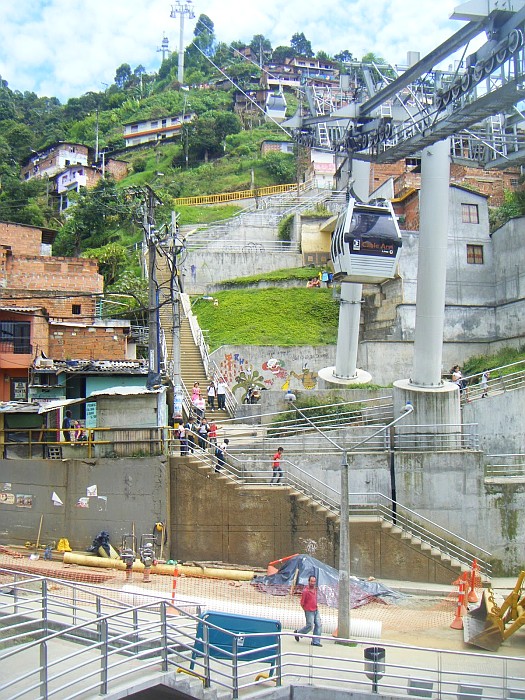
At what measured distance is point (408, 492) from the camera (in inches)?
918

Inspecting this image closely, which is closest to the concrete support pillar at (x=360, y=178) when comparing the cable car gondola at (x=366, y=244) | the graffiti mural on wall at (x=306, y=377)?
the cable car gondola at (x=366, y=244)

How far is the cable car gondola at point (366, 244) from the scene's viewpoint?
25.8 metres

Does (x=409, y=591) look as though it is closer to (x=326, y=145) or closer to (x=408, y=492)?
(x=408, y=492)

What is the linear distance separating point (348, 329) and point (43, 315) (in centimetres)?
1258

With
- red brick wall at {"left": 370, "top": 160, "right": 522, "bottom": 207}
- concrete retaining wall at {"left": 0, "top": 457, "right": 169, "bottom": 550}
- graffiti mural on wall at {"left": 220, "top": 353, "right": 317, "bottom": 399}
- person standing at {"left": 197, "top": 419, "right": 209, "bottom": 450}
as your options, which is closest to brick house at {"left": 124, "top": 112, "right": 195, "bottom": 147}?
red brick wall at {"left": 370, "top": 160, "right": 522, "bottom": 207}

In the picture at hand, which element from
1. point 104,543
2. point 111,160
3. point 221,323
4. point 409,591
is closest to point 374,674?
point 409,591

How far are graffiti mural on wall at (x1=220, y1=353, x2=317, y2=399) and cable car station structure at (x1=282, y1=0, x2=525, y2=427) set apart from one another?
5.13 m

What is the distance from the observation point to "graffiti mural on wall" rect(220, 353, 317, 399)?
114 ft

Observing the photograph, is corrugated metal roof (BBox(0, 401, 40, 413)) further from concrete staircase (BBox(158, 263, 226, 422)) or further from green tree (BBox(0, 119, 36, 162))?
green tree (BBox(0, 119, 36, 162))

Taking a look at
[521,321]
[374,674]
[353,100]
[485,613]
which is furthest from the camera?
[521,321]

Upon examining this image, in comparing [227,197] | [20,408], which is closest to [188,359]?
[20,408]

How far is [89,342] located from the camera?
33.3 m

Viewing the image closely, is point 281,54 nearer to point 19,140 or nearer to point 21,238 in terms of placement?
point 19,140

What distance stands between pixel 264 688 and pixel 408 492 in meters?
11.8
